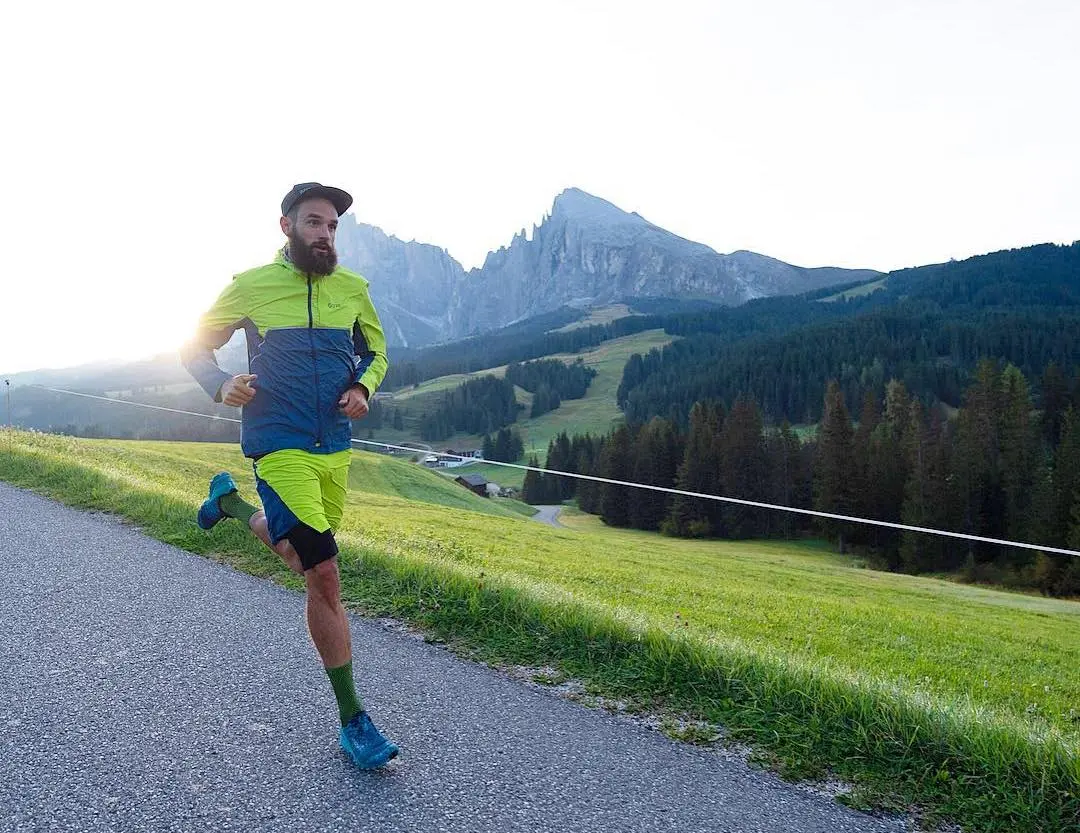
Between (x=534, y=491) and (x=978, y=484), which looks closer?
(x=978, y=484)

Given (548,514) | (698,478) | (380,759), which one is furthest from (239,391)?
(548,514)

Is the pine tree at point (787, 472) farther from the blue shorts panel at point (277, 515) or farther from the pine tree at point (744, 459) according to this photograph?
the blue shorts panel at point (277, 515)

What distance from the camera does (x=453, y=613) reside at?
648cm

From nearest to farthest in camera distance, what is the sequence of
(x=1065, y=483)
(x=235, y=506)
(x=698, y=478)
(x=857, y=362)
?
1. (x=235, y=506)
2. (x=1065, y=483)
3. (x=698, y=478)
4. (x=857, y=362)

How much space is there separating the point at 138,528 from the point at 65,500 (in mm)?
2689

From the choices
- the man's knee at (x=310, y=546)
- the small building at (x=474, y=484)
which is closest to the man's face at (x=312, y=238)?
the man's knee at (x=310, y=546)

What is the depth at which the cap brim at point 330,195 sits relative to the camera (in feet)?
14.6

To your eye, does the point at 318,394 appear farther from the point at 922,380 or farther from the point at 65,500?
the point at 922,380

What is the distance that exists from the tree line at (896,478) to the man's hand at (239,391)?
212 feet

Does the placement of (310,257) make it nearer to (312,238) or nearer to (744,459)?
(312,238)

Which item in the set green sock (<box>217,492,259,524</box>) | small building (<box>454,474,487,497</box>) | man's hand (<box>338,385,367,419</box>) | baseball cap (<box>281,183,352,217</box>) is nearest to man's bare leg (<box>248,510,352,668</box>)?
man's hand (<box>338,385,367,419</box>)

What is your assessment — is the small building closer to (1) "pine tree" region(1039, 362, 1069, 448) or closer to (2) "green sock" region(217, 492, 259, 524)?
(1) "pine tree" region(1039, 362, 1069, 448)

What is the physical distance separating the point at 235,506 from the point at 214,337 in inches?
94.3

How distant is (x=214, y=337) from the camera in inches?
179
